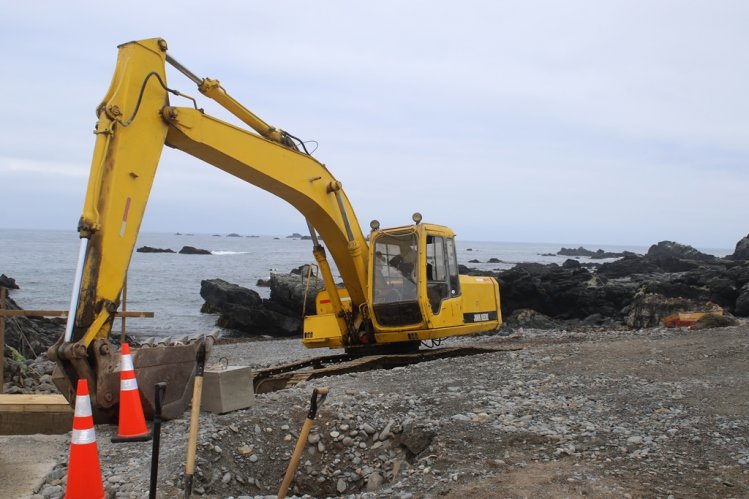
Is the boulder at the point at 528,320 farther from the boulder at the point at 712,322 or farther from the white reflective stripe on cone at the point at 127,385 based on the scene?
the white reflective stripe on cone at the point at 127,385

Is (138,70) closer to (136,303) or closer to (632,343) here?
(632,343)

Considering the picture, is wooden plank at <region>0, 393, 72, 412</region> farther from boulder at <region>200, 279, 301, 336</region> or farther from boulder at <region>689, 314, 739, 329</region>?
boulder at <region>200, 279, 301, 336</region>

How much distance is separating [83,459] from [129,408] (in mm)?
1393

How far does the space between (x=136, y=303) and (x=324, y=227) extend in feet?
99.5

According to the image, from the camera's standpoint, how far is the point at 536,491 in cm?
502

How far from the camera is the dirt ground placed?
5367mm

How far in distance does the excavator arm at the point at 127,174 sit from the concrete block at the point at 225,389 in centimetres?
24

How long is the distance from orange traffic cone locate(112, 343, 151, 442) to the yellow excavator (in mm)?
183

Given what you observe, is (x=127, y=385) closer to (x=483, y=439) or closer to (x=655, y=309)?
(x=483, y=439)

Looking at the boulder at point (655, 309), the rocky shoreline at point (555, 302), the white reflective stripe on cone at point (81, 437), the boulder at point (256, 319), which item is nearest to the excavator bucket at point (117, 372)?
the white reflective stripe on cone at point (81, 437)

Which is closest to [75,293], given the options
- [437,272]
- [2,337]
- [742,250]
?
[2,337]

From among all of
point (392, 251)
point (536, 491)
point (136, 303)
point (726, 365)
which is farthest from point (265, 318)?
point (536, 491)

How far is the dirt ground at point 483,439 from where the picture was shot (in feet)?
17.6

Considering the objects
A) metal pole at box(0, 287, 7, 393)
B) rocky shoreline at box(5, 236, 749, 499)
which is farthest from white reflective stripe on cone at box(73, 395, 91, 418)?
metal pole at box(0, 287, 7, 393)
